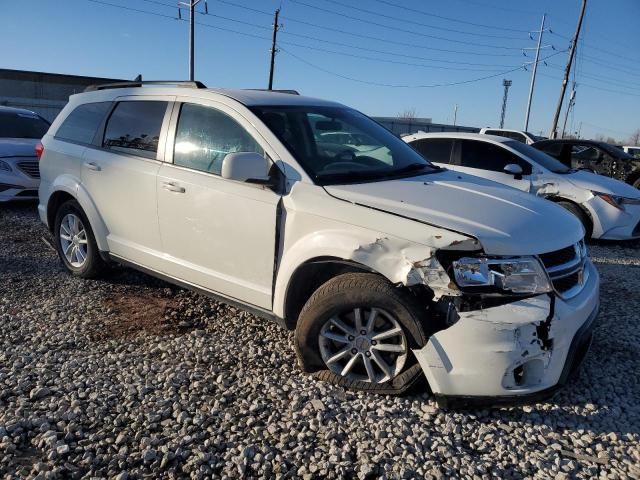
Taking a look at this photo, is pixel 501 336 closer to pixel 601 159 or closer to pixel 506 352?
pixel 506 352

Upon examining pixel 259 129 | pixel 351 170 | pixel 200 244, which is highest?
pixel 259 129

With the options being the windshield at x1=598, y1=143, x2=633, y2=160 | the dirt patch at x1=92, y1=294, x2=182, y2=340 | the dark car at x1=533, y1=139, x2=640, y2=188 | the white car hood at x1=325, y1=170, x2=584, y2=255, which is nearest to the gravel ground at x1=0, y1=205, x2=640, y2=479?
the dirt patch at x1=92, y1=294, x2=182, y2=340

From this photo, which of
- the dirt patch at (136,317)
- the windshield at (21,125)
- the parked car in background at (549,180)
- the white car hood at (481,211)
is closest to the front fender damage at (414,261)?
the white car hood at (481,211)

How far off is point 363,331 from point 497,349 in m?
0.76

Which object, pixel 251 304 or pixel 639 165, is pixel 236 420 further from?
pixel 639 165

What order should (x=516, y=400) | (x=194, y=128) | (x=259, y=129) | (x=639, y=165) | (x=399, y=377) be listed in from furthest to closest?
(x=639, y=165)
(x=194, y=128)
(x=259, y=129)
(x=399, y=377)
(x=516, y=400)

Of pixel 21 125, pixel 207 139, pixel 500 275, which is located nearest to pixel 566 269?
pixel 500 275

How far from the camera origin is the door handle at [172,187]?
3.79 meters

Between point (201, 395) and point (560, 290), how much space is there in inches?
84.5

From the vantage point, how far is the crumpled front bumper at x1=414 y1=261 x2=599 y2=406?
2.66 meters

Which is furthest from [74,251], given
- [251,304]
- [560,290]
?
[560,290]

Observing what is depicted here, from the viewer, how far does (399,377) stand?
9.86ft

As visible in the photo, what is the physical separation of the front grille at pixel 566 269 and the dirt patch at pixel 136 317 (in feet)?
8.76

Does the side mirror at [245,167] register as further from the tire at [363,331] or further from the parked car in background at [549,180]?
the parked car in background at [549,180]
